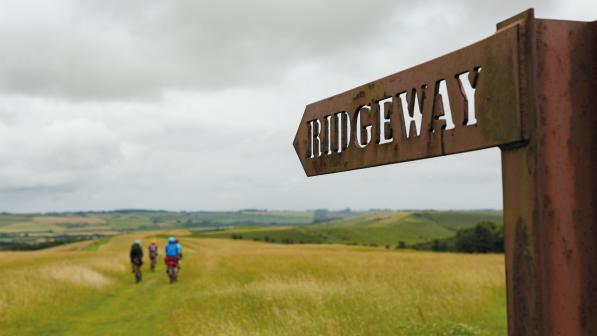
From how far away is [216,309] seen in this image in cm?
1284

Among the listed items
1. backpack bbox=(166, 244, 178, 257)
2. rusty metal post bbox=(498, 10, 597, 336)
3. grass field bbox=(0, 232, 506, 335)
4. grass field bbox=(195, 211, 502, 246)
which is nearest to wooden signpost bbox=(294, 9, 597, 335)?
rusty metal post bbox=(498, 10, 597, 336)

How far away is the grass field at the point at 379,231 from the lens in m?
98.1

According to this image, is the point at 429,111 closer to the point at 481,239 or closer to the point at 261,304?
the point at 261,304

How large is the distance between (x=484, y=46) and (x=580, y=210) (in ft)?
2.39

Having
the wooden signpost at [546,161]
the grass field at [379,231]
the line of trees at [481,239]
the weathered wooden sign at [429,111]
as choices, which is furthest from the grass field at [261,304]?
the grass field at [379,231]

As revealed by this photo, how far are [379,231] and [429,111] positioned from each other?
11461cm

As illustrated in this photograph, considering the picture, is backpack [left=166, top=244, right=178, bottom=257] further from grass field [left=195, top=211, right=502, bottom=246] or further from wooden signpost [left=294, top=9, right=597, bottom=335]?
grass field [left=195, top=211, right=502, bottom=246]

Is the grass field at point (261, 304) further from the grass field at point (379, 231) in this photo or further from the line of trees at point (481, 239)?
the grass field at point (379, 231)

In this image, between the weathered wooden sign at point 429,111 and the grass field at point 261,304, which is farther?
the grass field at point 261,304

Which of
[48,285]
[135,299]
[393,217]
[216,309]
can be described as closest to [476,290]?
[216,309]

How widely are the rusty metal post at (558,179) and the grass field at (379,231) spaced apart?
85.5 m

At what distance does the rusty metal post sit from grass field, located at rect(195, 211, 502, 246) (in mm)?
85527

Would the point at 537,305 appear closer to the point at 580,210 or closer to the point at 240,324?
the point at 580,210

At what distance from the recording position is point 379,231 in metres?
115
